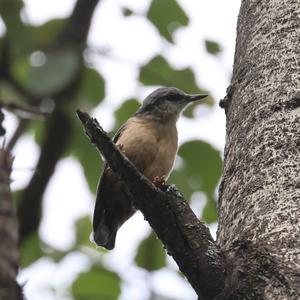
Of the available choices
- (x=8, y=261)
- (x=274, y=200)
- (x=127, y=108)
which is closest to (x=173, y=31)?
(x=127, y=108)

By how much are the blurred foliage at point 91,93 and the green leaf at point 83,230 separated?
1.42ft

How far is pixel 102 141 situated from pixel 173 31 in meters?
1.46

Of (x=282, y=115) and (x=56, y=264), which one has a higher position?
(x=282, y=115)

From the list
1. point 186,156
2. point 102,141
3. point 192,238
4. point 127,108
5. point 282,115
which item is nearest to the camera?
point 192,238

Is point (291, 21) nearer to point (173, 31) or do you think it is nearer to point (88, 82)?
point (173, 31)

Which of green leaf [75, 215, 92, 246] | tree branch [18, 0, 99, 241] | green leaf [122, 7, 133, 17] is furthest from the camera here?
green leaf [75, 215, 92, 246]

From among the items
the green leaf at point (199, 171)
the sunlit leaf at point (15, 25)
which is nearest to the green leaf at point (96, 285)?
the green leaf at point (199, 171)

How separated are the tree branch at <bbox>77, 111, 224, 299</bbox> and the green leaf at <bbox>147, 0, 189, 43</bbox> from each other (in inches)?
55.8

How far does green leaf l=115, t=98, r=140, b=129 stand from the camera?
3.45 meters

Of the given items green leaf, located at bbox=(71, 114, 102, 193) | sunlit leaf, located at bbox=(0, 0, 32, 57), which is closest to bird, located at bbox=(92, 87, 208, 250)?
green leaf, located at bbox=(71, 114, 102, 193)

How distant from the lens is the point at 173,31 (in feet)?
11.1

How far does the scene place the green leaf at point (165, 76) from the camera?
3.52 m

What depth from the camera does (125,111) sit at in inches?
136

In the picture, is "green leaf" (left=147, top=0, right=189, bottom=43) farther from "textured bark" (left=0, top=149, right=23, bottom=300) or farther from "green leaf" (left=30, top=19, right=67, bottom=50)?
"textured bark" (left=0, top=149, right=23, bottom=300)
